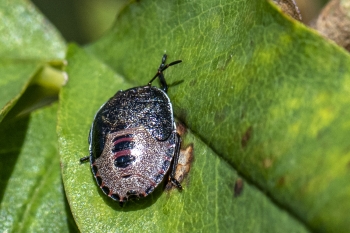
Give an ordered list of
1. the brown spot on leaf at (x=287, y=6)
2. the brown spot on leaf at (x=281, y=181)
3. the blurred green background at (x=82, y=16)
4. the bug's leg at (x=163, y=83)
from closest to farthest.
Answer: the brown spot on leaf at (x=281, y=181)
the brown spot on leaf at (x=287, y=6)
the bug's leg at (x=163, y=83)
the blurred green background at (x=82, y=16)

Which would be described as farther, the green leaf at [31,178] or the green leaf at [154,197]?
the green leaf at [31,178]

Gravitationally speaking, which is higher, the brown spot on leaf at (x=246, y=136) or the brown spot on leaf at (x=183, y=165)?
the brown spot on leaf at (x=246, y=136)

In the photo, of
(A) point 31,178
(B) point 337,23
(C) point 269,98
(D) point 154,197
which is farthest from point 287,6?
(A) point 31,178

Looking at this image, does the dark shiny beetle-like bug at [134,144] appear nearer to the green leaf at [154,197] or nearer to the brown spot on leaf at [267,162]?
the green leaf at [154,197]

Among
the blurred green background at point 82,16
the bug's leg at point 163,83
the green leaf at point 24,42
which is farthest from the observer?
the blurred green background at point 82,16

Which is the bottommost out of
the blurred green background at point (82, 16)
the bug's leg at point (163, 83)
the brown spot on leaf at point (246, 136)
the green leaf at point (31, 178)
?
the blurred green background at point (82, 16)

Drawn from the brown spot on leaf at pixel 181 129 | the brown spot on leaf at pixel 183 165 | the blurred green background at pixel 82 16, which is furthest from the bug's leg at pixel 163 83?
the blurred green background at pixel 82 16
